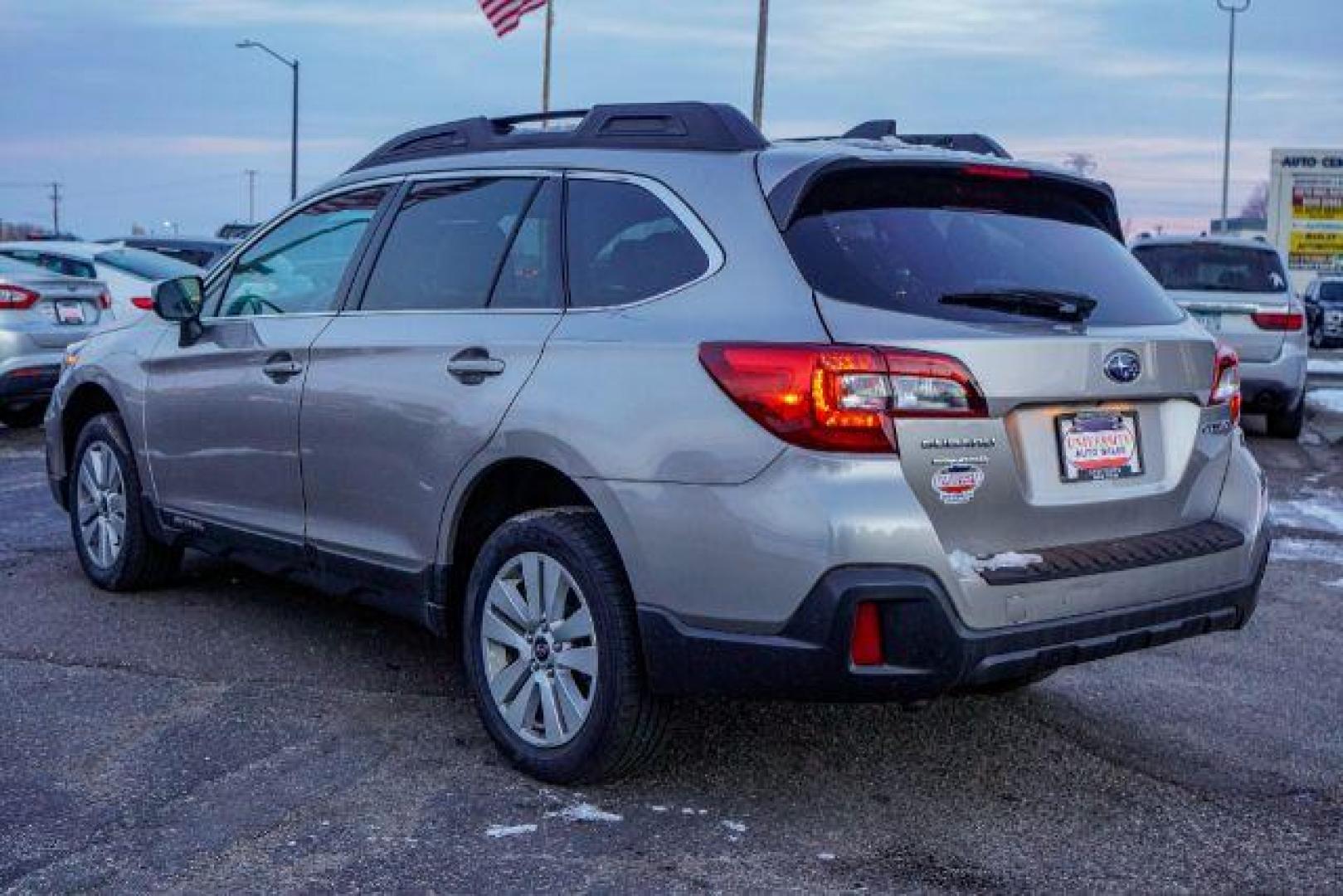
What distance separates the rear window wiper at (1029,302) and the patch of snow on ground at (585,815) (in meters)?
1.53

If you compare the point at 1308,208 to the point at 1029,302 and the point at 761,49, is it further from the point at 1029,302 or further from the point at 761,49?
the point at 1029,302

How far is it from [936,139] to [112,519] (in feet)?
12.1

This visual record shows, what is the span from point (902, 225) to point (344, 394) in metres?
1.88

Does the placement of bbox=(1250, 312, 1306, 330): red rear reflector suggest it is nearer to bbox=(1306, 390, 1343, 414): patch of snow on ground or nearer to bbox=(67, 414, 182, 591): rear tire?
bbox=(1306, 390, 1343, 414): patch of snow on ground

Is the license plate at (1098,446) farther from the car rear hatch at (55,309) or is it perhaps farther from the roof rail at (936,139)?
the car rear hatch at (55,309)

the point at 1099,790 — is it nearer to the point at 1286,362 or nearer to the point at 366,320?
the point at 366,320

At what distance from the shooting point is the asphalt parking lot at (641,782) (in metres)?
3.83

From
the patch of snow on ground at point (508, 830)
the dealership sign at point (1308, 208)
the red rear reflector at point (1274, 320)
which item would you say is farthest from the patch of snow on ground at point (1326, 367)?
the patch of snow on ground at point (508, 830)

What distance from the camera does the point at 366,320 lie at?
16.8ft

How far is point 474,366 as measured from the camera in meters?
4.57

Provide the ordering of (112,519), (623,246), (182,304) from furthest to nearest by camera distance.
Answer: (112,519)
(182,304)
(623,246)

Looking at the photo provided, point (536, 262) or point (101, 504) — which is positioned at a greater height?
point (536, 262)

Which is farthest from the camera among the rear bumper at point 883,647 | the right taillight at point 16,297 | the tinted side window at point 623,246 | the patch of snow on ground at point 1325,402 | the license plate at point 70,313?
the patch of snow on ground at point 1325,402

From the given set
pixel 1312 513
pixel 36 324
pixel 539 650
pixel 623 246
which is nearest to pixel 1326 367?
pixel 1312 513
